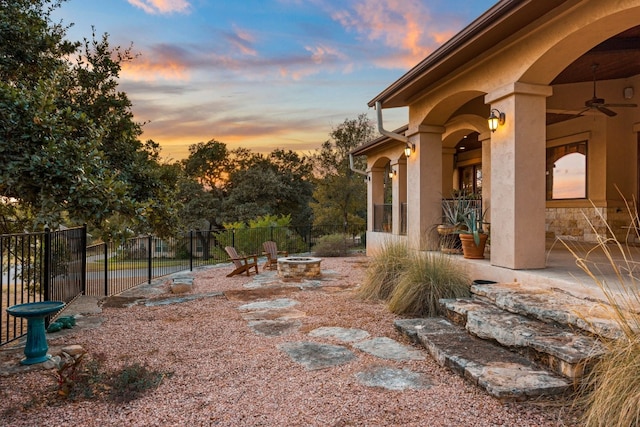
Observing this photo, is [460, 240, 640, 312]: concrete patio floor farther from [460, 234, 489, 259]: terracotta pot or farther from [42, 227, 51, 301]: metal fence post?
[42, 227, 51, 301]: metal fence post

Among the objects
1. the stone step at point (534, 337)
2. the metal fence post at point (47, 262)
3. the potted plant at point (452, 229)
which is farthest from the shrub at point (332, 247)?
the metal fence post at point (47, 262)

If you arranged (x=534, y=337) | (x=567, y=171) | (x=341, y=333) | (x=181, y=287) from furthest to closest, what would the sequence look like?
(x=567, y=171)
(x=181, y=287)
(x=341, y=333)
(x=534, y=337)

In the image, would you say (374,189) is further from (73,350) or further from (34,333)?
(34,333)

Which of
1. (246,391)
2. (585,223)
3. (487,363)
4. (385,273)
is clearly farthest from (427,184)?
(246,391)

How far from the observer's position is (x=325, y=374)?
3189 millimetres

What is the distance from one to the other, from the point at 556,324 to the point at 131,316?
5050mm

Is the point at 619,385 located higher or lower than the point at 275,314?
higher

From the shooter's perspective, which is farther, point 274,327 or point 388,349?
point 274,327

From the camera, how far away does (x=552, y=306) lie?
142 inches

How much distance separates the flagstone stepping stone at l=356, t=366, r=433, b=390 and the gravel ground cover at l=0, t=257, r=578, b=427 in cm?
5

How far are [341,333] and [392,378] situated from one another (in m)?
1.29

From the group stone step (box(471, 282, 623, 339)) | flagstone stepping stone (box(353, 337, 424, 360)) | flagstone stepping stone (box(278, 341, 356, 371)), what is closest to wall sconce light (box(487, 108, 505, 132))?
stone step (box(471, 282, 623, 339))

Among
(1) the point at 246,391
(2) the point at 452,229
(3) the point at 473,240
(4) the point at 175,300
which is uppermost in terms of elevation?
(2) the point at 452,229

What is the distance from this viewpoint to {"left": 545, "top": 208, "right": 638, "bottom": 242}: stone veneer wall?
791 cm
